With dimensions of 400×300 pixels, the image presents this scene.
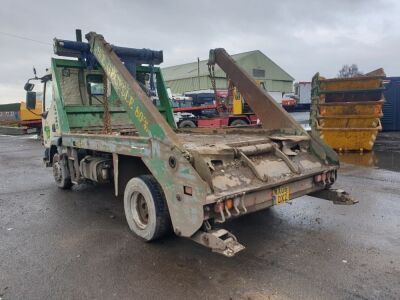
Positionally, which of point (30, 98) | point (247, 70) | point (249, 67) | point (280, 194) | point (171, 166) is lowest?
point (280, 194)

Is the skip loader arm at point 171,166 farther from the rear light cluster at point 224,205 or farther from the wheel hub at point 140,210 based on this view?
the wheel hub at point 140,210

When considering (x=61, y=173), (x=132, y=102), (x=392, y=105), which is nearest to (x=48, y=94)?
(x=61, y=173)

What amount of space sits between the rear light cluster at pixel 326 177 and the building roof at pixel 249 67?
4009 cm

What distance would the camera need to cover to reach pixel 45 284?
131 inches

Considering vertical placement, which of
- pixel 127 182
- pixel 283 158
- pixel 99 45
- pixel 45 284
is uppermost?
pixel 99 45

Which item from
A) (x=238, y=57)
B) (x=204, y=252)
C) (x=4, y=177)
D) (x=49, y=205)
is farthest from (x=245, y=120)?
(x=238, y=57)

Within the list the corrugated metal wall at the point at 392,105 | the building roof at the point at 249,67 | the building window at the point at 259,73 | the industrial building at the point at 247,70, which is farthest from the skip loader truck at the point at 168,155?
the building window at the point at 259,73

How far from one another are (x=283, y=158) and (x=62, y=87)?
14.8ft

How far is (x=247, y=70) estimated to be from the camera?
143 ft

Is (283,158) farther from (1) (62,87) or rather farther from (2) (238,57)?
(2) (238,57)

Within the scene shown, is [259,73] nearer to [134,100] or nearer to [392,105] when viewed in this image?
[392,105]

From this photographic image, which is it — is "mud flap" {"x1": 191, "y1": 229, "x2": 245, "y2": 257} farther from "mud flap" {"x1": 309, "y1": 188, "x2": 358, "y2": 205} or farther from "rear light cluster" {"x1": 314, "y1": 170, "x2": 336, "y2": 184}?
"mud flap" {"x1": 309, "y1": 188, "x2": 358, "y2": 205}

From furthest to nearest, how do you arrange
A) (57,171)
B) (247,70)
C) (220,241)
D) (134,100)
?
1. (247,70)
2. (57,171)
3. (134,100)
4. (220,241)

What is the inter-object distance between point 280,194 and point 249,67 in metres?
45.1
